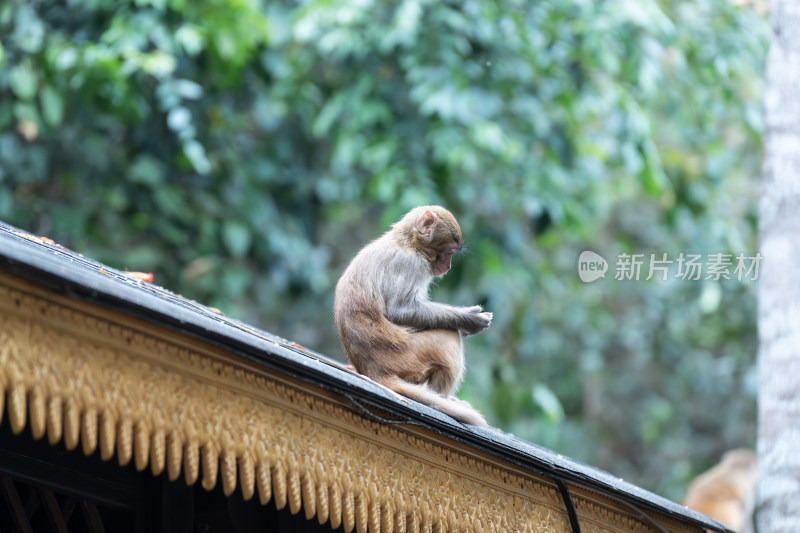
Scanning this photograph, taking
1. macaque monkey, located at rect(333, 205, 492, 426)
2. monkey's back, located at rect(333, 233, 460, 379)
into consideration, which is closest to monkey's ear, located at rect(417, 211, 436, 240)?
macaque monkey, located at rect(333, 205, 492, 426)

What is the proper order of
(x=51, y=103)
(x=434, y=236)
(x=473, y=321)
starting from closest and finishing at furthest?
1. (x=473, y=321)
2. (x=434, y=236)
3. (x=51, y=103)

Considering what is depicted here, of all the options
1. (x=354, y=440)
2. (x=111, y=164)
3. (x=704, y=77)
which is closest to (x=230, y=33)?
(x=111, y=164)

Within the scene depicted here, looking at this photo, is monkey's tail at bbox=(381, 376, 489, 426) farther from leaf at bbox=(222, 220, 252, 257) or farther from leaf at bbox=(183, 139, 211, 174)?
leaf at bbox=(222, 220, 252, 257)

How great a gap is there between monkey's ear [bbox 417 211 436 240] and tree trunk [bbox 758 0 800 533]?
95.7 inches

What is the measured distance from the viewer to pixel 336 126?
9484 mm

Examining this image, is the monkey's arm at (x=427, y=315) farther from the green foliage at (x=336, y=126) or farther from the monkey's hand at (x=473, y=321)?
the green foliage at (x=336, y=126)

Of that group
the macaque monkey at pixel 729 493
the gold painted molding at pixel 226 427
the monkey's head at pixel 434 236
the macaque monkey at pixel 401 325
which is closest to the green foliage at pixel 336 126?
the macaque monkey at pixel 729 493

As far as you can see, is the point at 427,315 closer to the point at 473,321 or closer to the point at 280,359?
the point at 473,321

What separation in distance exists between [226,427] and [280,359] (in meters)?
0.20

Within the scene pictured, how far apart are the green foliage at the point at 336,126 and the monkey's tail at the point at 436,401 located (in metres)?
4.12

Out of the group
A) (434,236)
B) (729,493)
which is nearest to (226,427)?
(434,236)

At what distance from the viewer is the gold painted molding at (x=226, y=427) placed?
2221 millimetres

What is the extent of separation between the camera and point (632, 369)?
18.4 metres

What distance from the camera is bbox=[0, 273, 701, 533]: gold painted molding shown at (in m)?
2.22
